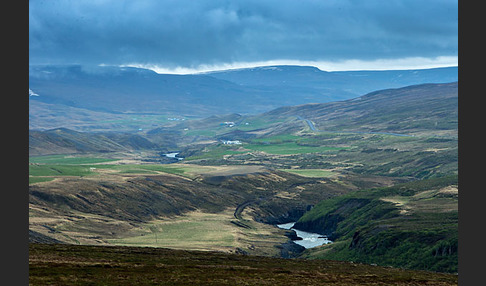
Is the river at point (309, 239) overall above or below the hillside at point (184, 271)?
below

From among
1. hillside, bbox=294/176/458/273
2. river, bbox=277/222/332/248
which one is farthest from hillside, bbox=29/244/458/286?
river, bbox=277/222/332/248

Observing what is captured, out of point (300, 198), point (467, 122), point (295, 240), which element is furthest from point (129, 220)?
point (467, 122)

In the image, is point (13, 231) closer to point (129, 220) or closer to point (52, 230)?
point (52, 230)

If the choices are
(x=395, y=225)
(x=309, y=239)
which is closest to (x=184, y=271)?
(x=395, y=225)

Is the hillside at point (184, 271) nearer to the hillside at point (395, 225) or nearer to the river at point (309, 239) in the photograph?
the hillside at point (395, 225)

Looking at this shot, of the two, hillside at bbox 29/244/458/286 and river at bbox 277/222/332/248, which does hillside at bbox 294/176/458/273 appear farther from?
hillside at bbox 29/244/458/286

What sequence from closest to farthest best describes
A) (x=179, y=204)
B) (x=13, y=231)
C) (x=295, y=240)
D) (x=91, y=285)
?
(x=91, y=285) < (x=13, y=231) < (x=295, y=240) < (x=179, y=204)

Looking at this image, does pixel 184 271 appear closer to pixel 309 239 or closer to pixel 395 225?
pixel 395 225

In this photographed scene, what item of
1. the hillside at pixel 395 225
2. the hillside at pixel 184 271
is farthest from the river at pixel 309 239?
the hillside at pixel 184 271
